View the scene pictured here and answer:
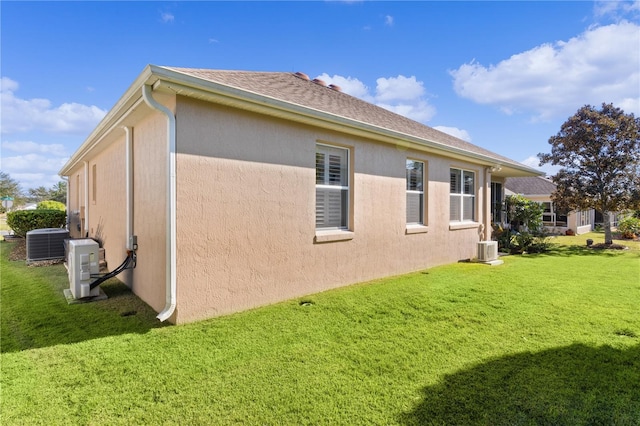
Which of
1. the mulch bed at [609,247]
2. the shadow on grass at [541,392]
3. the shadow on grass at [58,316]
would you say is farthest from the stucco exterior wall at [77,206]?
the mulch bed at [609,247]

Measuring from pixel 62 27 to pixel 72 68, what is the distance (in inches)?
78.0

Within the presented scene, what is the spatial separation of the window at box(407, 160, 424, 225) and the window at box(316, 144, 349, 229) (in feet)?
7.95

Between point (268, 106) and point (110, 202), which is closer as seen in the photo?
point (268, 106)

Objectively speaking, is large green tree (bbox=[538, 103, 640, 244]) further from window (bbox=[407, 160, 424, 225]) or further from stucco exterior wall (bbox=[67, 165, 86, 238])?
stucco exterior wall (bbox=[67, 165, 86, 238])

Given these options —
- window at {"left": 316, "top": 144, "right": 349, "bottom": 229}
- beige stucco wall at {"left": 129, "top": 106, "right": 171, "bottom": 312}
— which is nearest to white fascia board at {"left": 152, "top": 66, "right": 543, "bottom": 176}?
window at {"left": 316, "top": 144, "right": 349, "bottom": 229}

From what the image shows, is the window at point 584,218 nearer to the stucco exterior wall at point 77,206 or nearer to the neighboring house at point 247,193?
the neighboring house at point 247,193

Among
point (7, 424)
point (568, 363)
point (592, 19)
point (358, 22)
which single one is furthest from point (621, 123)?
point (7, 424)

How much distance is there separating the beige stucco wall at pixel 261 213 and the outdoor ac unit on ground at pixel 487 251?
4.02m

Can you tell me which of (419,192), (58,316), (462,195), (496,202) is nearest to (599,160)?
(496,202)

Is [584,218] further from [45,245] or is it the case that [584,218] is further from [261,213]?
[45,245]

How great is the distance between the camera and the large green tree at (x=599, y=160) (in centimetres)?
1451

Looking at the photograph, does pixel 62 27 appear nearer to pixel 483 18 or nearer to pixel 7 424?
pixel 7 424

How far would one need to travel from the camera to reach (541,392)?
2822 millimetres

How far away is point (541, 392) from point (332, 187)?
4.59 meters
